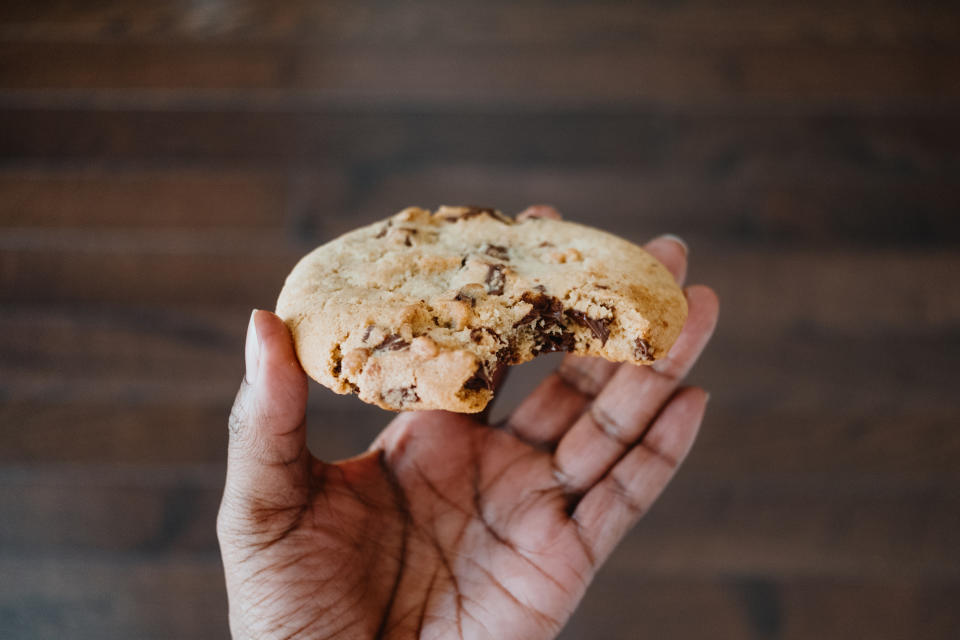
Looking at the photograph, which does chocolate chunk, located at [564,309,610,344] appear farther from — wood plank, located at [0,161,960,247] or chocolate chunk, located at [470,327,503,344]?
wood plank, located at [0,161,960,247]

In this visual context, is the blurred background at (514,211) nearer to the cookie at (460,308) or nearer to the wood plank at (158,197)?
the wood plank at (158,197)

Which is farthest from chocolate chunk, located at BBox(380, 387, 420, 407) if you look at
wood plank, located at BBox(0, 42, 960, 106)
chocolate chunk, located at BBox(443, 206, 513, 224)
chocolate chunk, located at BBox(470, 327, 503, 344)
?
wood plank, located at BBox(0, 42, 960, 106)

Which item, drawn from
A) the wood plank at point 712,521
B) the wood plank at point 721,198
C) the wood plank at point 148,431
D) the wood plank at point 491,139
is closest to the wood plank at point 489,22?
the wood plank at point 491,139

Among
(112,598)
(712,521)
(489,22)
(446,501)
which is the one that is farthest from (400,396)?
(489,22)

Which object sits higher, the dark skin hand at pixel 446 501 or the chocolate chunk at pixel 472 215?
the chocolate chunk at pixel 472 215

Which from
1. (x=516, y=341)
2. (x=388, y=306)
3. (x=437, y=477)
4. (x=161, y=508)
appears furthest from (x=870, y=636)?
(x=161, y=508)

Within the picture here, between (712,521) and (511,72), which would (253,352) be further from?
(511,72)

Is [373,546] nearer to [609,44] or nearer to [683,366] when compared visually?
[683,366]
